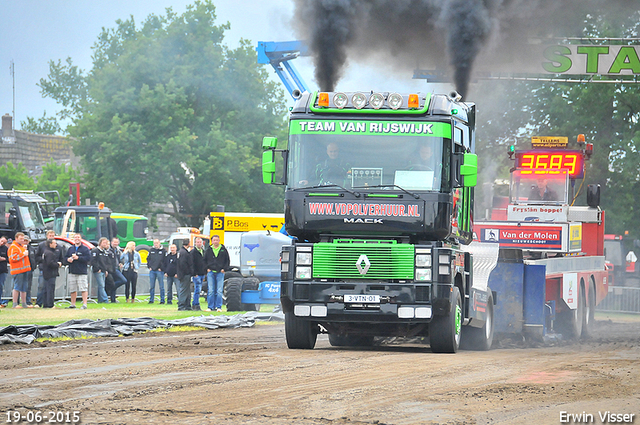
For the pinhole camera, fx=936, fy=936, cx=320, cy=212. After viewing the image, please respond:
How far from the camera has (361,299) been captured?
12078 mm

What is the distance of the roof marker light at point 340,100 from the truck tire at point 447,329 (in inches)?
112

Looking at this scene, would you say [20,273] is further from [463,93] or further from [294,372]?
[294,372]

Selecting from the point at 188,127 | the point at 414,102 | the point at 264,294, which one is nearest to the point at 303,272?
the point at 414,102

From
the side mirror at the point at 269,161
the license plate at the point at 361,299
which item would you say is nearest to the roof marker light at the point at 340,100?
the side mirror at the point at 269,161

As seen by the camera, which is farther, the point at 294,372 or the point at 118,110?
the point at 118,110

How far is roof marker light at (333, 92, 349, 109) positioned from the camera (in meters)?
12.5

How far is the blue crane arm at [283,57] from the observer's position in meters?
27.2

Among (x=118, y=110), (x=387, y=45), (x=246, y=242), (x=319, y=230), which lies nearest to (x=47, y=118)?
(x=118, y=110)

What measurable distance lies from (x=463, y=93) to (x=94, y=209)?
71.8 feet

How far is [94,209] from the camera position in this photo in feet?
125

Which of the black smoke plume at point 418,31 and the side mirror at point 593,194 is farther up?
the black smoke plume at point 418,31

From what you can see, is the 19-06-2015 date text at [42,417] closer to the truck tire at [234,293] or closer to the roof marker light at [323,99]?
the roof marker light at [323,99]

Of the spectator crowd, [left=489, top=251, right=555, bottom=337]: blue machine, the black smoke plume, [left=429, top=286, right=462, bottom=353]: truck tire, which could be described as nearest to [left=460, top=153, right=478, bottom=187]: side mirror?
[left=429, top=286, right=462, bottom=353]: truck tire

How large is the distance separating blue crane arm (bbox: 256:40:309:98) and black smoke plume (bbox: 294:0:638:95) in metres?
5.54
